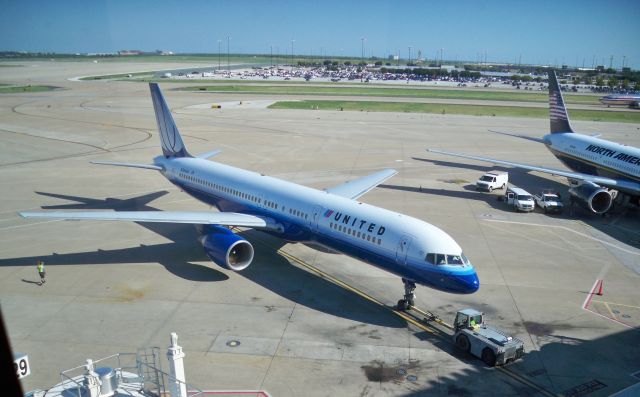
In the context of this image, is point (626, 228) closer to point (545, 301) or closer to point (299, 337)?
point (545, 301)

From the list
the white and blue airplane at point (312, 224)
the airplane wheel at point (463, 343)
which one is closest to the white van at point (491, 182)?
the white and blue airplane at point (312, 224)

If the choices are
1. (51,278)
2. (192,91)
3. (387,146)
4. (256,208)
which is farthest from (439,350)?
(192,91)

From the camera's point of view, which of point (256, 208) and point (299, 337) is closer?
point (299, 337)

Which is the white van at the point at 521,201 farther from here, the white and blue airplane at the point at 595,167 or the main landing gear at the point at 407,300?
the main landing gear at the point at 407,300

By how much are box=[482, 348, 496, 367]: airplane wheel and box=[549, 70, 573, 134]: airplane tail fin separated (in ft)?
117

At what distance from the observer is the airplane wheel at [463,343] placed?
18375 mm

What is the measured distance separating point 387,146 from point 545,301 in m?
41.6

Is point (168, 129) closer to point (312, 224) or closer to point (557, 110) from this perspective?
A: point (312, 224)

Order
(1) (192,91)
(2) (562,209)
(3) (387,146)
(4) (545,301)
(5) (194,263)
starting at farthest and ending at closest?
(1) (192,91), (3) (387,146), (2) (562,209), (5) (194,263), (4) (545,301)

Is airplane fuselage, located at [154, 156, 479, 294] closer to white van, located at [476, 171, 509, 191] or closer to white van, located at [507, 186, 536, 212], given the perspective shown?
white van, located at [507, 186, 536, 212]

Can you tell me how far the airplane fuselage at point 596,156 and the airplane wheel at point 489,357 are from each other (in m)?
25.8

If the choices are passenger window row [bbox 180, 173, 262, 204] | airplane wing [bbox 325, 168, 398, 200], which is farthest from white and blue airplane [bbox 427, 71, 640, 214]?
passenger window row [bbox 180, 173, 262, 204]

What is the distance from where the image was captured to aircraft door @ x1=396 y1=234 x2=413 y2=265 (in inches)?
818

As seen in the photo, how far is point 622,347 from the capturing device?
1905 centimetres
